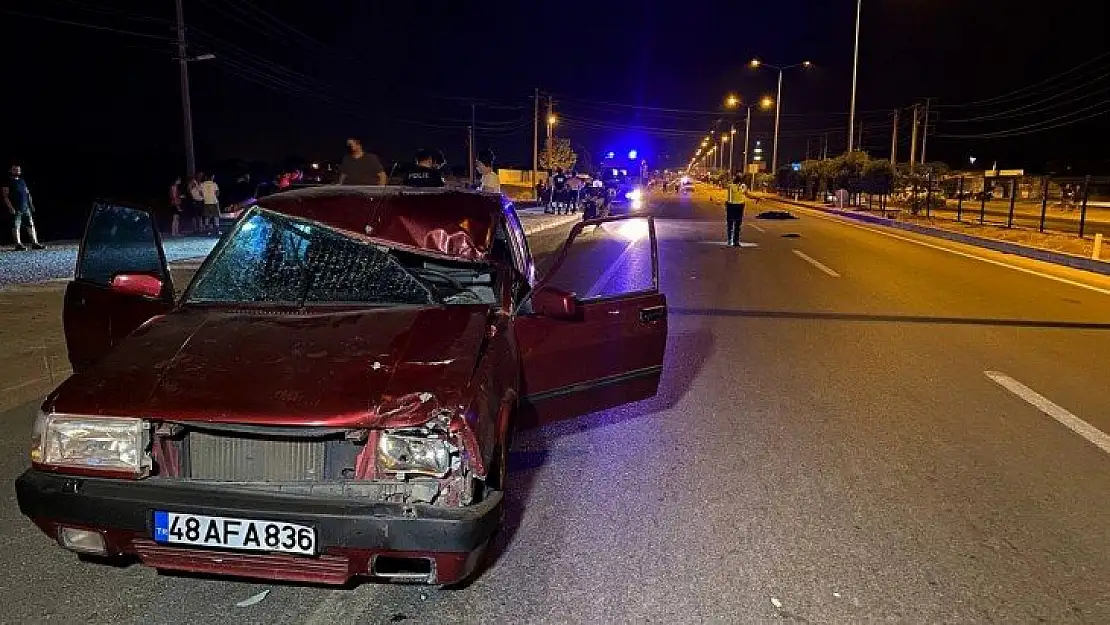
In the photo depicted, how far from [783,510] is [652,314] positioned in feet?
4.40

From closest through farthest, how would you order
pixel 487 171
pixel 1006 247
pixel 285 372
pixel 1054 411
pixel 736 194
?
pixel 285 372 → pixel 1054 411 → pixel 487 171 → pixel 736 194 → pixel 1006 247

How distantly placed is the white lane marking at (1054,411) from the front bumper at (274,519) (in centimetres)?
439

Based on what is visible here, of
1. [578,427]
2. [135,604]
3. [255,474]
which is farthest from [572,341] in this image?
[135,604]

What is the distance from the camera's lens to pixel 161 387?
3188 millimetres

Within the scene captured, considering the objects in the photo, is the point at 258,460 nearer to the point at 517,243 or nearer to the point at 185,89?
the point at 517,243

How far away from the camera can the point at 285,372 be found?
3.29 metres

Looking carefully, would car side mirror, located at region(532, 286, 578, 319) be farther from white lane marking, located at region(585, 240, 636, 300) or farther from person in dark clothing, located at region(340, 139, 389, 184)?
person in dark clothing, located at region(340, 139, 389, 184)

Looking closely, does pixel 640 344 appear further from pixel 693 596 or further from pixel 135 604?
pixel 135 604

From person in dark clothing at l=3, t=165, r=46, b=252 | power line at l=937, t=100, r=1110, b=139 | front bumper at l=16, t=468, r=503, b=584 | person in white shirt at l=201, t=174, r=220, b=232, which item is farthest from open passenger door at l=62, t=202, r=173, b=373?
power line at l=937, t=100, r=1110, b=139

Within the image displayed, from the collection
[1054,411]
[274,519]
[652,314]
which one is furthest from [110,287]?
[1054,411]

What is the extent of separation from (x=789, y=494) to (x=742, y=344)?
161 inches

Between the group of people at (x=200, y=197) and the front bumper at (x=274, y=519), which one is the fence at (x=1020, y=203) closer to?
the group of people at (x=200, y=197)

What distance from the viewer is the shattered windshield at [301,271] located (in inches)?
171

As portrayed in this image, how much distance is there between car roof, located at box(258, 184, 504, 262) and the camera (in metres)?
5.02
